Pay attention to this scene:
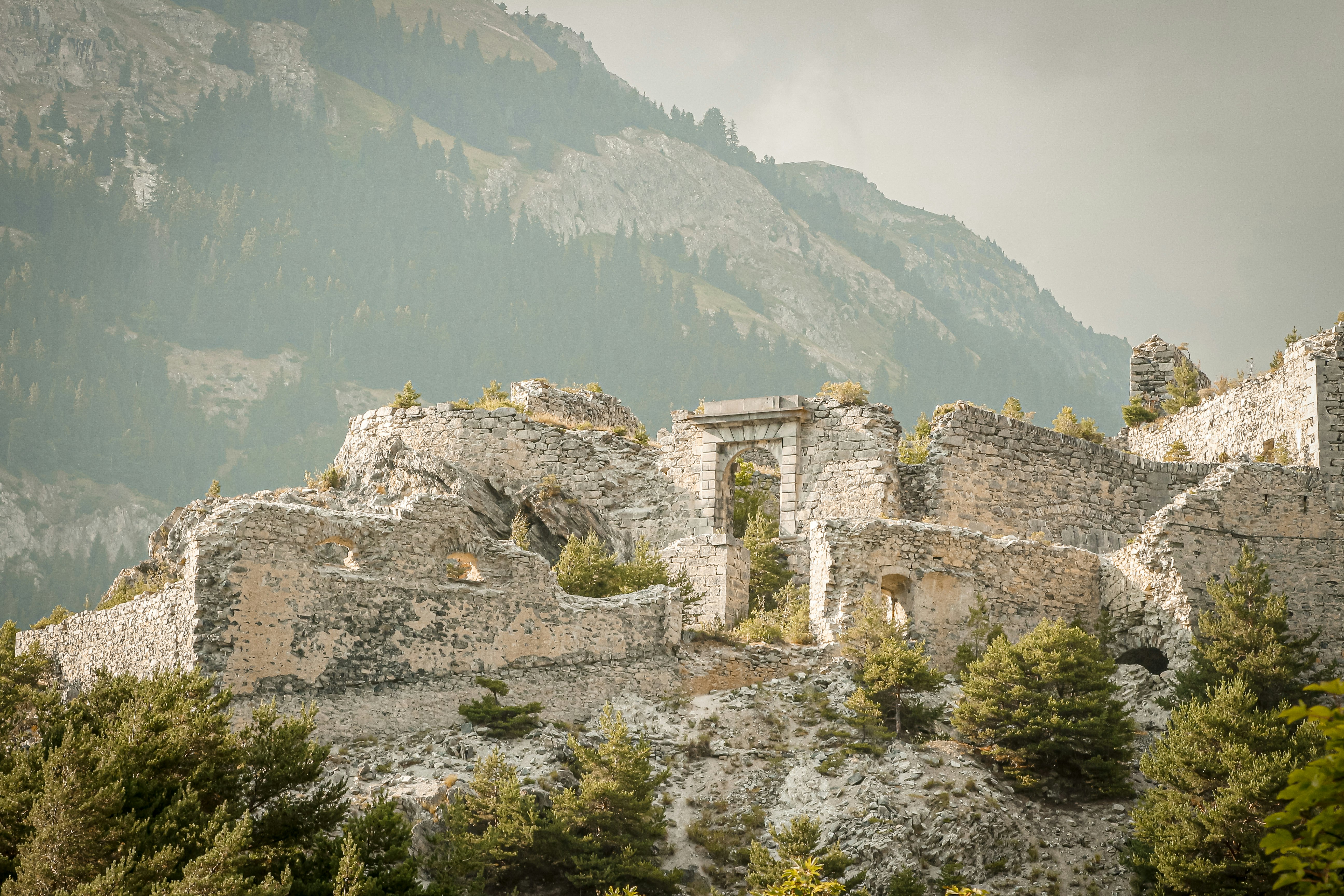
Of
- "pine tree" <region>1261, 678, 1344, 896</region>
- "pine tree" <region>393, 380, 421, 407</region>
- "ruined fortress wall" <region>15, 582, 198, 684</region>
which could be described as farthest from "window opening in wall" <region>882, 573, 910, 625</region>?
"pine tree" <region>1261, 678, 1344, 896</region>

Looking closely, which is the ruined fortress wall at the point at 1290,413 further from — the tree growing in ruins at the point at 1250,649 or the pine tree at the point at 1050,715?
the pine tree at the point at 1050,715

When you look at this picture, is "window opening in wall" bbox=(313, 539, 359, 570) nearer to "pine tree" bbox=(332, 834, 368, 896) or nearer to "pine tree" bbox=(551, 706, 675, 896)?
"pine tree" bbox=(551, 706, 675, 896)

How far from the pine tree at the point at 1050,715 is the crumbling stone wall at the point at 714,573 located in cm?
472

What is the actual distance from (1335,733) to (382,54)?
169561 millimetres

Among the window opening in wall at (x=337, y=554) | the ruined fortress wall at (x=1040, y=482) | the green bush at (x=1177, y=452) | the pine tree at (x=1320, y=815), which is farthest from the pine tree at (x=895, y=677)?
the green bush at (x=1177, y=452)

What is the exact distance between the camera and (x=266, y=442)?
101188 mm

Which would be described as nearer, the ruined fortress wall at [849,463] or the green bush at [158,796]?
the green bush at [158,796]

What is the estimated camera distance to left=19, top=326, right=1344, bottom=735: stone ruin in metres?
17.6

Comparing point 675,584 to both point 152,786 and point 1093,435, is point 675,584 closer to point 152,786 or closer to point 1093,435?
point 152,786

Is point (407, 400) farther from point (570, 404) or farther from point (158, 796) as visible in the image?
point (158, 796)

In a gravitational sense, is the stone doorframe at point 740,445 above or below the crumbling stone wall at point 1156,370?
below

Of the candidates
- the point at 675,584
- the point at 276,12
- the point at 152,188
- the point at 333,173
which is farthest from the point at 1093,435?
the point at 276,12

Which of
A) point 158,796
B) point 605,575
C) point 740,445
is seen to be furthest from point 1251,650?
point 158,796

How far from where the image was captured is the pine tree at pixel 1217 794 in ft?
51.8
